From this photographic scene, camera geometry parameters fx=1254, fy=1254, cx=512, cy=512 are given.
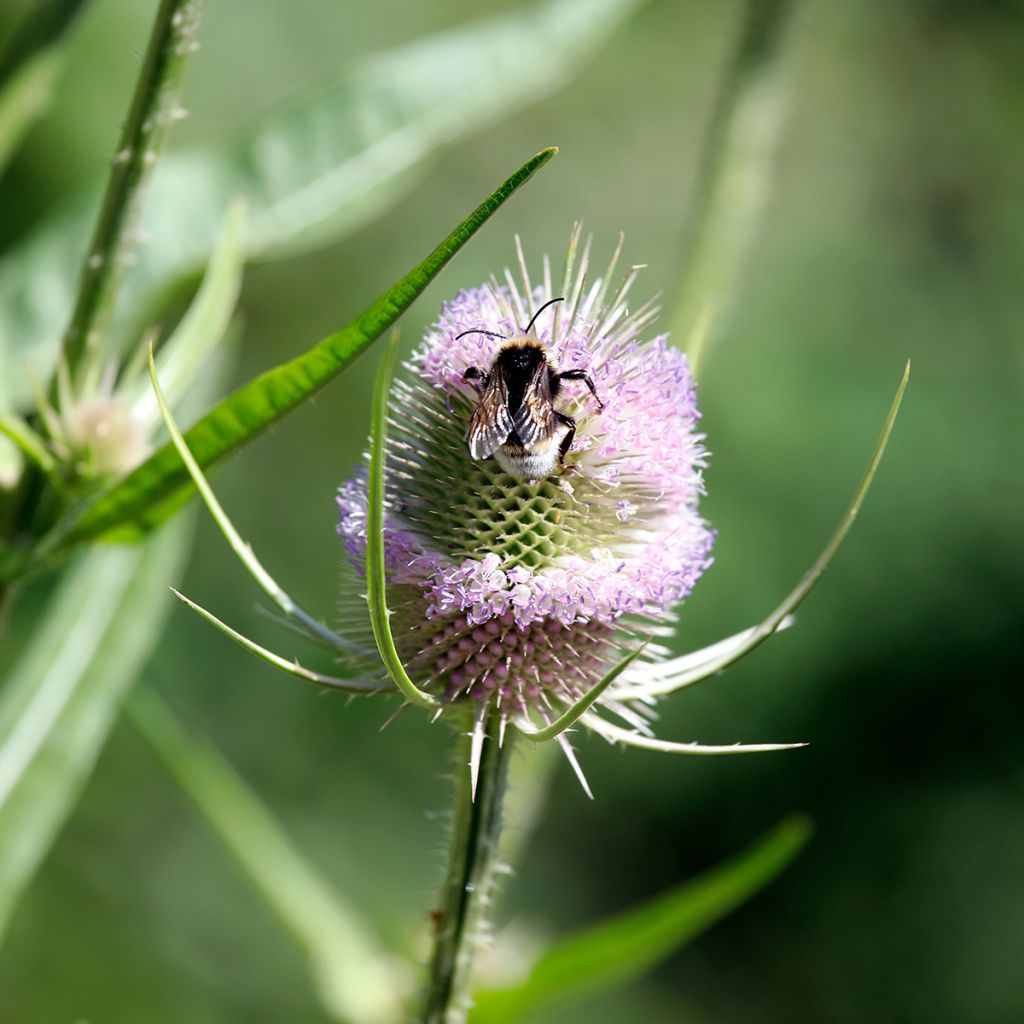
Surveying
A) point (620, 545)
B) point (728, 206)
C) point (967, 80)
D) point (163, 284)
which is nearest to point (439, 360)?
point (620, 545)

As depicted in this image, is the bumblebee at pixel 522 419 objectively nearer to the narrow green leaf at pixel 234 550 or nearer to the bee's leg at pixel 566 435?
the bee's leg at pixel 566 435

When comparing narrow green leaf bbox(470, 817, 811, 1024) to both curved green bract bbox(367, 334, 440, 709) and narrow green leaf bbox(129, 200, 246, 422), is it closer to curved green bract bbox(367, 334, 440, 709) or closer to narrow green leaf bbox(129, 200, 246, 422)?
curved green bract bbox(367, 334, 440, 709)

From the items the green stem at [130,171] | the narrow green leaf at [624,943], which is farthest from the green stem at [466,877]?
the green stem at [130,171]

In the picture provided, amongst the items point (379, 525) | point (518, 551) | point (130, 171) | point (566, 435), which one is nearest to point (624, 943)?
point (518, 551)

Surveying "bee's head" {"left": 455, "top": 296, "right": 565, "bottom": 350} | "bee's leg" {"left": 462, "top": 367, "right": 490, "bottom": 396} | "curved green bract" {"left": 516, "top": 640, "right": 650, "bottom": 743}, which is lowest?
"curved green bract" {"left": 516, "top": 640, "right": 650, "bottom": 743}

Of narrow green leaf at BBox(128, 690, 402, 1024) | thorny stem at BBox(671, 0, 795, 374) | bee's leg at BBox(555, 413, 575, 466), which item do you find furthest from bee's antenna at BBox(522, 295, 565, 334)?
narrow green leaf at BBox(128, 690, 402, 1024)

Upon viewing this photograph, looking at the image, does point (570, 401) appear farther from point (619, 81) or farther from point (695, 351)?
point (619, 81)
